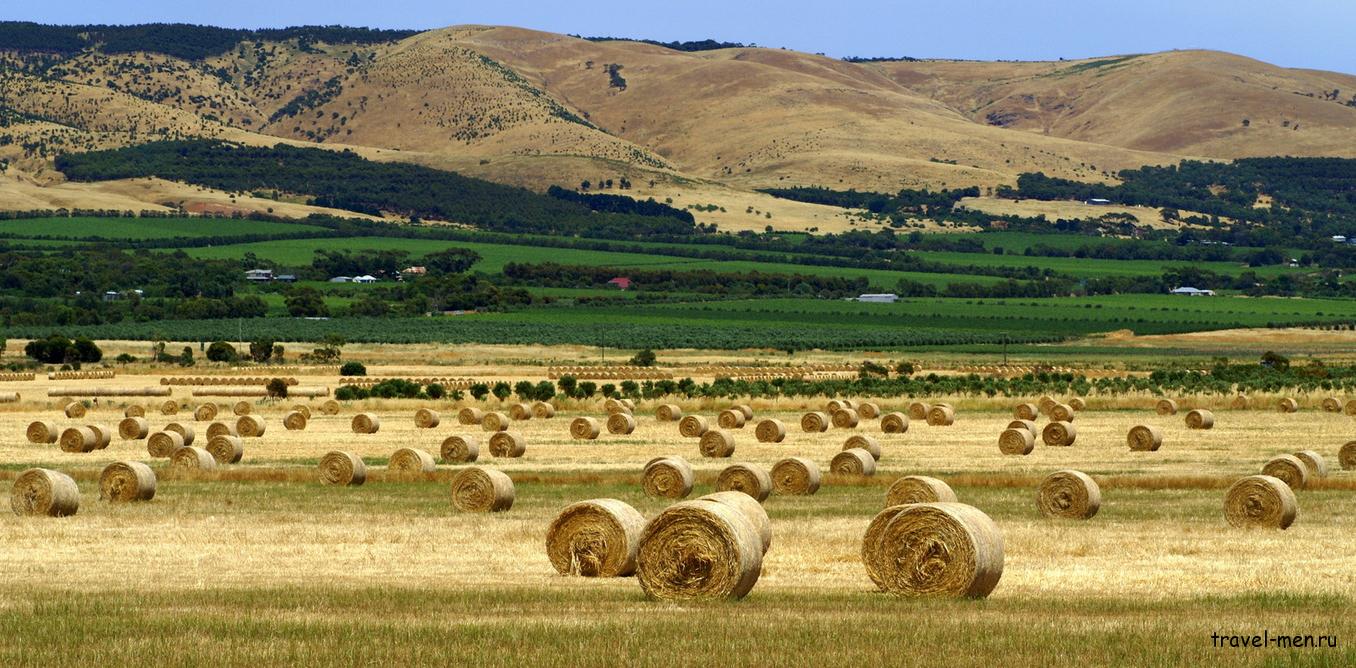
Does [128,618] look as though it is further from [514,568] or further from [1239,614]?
[1239,614]

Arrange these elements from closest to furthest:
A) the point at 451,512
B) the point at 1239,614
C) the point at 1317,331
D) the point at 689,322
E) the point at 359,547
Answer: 1. the point at 1239,614
2. the point at 359,547
3. the point at 451,512
4. the point at 1317,331
5. the point at 689,322

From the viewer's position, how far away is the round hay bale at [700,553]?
21.0m

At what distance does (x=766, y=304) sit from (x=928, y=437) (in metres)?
124

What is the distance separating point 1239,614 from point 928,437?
35383mm

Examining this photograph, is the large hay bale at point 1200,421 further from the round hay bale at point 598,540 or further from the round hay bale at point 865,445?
the round hay bale at point 598,540

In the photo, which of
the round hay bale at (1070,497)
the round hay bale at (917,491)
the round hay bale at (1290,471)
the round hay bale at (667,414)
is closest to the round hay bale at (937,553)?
the round hay bale at (917,491)

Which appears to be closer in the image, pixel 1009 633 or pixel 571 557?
pixel 1009 633

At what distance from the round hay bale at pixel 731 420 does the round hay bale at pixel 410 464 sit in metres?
21.1

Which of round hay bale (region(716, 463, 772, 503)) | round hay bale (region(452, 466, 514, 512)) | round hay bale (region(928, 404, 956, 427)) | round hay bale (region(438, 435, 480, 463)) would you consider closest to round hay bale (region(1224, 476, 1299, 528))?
round hay bale (region(716, 463, 772, 503))

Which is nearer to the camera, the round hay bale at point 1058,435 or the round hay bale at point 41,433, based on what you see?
the round hay bale at point 1058,435

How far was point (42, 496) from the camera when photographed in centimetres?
3100

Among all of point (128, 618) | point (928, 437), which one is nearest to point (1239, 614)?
point (128, 618)

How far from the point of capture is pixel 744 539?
69.3 feet

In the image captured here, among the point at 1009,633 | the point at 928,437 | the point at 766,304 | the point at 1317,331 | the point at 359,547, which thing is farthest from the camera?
the point at 766,304
